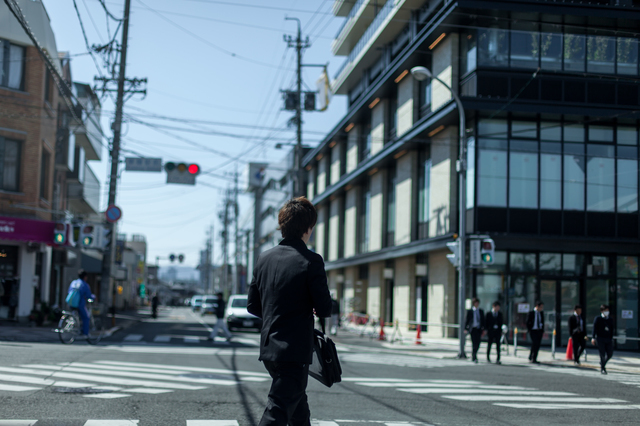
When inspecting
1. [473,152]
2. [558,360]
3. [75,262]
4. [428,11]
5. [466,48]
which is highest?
[428,11]

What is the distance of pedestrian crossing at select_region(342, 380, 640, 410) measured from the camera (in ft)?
32.0

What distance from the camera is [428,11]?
101 feet

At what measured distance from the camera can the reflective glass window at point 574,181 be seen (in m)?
25.6

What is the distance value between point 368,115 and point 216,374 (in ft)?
95.1

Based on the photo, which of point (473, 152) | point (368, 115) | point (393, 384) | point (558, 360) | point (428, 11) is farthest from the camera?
point (368, 115)

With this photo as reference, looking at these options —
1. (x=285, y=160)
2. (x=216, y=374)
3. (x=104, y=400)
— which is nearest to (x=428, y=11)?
(x=216, y=374)

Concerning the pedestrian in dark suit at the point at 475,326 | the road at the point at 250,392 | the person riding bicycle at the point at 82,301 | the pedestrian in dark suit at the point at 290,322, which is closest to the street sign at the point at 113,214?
the person riding bicycle at the point at 82,301

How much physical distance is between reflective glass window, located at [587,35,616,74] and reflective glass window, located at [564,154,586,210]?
337cm

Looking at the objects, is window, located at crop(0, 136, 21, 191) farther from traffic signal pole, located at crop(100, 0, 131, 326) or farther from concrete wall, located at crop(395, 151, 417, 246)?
concrete wall, located at crop(395, 151, 417, 246)

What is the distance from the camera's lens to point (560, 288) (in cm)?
2552

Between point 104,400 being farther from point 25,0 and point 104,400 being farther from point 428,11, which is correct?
point 428,11

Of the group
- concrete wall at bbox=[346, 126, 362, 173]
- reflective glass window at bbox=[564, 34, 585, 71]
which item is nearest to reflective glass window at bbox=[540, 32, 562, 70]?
reflective glass window at bbox=[564, 34, 585, 71]

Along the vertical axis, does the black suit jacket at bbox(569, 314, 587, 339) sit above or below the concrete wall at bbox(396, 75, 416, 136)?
below

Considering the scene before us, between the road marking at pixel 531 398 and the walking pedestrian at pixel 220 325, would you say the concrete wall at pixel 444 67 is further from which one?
the road marking at pixel 531 398
